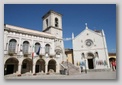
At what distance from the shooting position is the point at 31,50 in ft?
27.5

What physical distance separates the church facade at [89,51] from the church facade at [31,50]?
115 centimetres

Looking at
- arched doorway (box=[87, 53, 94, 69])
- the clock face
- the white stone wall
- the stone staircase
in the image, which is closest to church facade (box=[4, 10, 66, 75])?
the stone staircase

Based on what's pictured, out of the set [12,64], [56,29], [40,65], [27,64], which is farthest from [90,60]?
[12,64]

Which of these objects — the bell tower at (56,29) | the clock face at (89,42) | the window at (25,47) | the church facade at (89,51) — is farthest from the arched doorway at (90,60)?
the window at (25,47)

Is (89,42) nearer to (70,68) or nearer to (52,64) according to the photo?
(70,68)

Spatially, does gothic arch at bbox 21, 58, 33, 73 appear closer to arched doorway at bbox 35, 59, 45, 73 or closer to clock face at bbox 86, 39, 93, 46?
arched doorway at bbox 35, 59, 45, 73

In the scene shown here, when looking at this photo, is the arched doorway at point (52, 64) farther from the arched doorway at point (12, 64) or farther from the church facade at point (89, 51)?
the arched doorway at point (12, 64)

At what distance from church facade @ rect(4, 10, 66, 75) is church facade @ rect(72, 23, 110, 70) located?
3.76 feet

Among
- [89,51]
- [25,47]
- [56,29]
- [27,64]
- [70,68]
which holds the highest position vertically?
[56,29]

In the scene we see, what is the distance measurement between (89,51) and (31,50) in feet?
14.2

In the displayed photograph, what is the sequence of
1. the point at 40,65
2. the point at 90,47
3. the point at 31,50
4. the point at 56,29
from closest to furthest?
the point at 31,50 < the point at 40,65 < the point at 90,47 < the point at 56,29

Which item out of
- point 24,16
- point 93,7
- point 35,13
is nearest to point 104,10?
point 93,7

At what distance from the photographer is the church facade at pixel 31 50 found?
23.7 feet

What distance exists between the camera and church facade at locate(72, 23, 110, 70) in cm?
966
